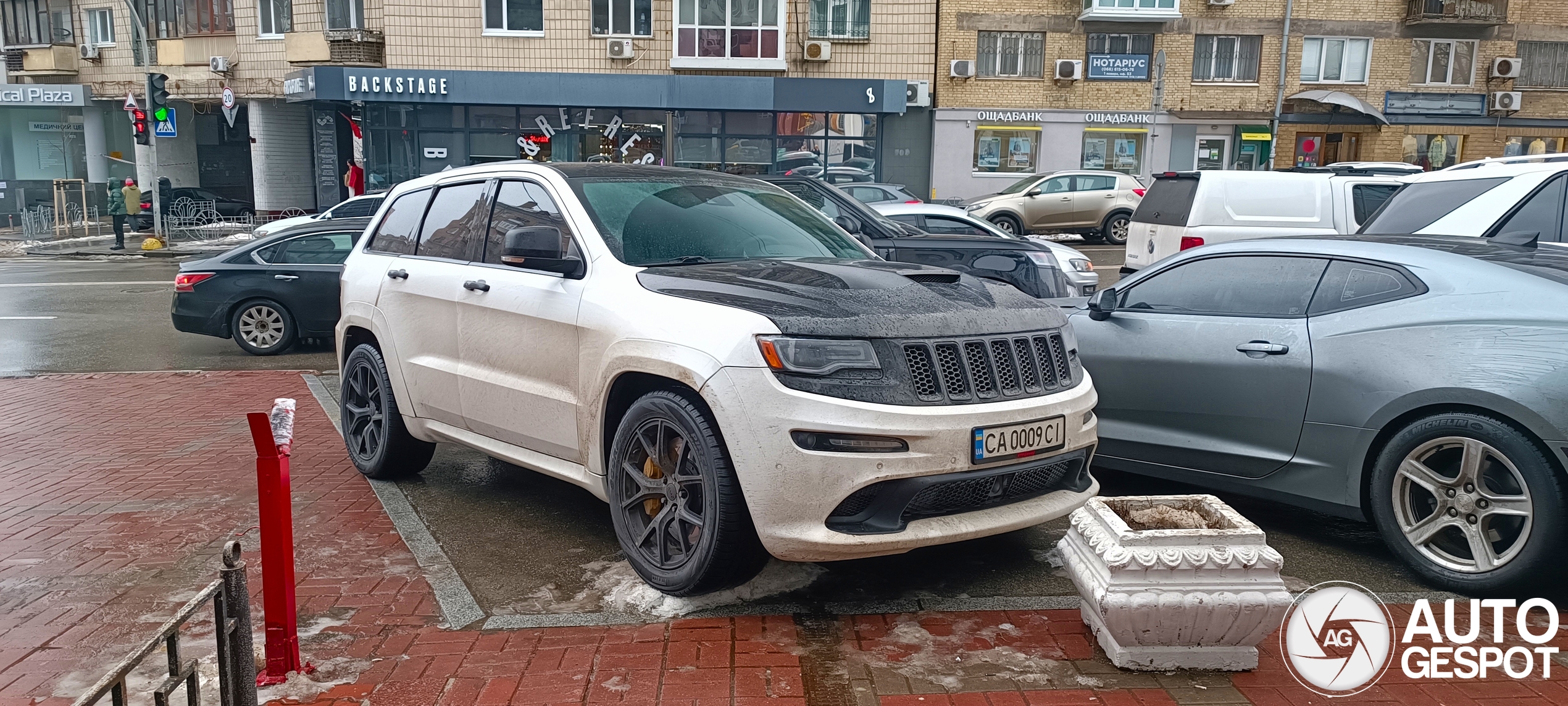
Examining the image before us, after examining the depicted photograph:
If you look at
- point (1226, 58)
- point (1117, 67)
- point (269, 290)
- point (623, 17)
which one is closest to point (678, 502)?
point (269, 290)

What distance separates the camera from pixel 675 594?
4.27 m

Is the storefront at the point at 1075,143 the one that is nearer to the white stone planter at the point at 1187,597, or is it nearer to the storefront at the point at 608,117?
the storefront at the point at 608,117

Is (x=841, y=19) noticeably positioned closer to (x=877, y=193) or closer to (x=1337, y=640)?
(x=877, y=193)

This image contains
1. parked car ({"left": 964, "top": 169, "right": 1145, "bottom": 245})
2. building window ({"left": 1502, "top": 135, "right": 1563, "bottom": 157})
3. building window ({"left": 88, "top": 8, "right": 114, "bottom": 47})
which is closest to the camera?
parked car ({"left": 964, "top": 169, "right": 1145, "bottom": 245})

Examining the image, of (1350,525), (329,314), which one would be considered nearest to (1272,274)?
(1350,525)

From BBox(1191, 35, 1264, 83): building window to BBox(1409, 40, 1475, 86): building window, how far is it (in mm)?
4924

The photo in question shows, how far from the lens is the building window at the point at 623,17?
30797 millimetres

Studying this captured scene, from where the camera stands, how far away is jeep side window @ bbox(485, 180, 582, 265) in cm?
508

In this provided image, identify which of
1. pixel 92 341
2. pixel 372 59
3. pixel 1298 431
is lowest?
pixel 92 341

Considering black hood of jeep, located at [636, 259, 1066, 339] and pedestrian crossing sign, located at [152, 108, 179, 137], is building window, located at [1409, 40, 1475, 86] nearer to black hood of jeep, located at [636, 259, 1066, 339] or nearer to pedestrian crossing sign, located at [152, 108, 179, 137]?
pedestrian crossing sign, located at [152, 108, 179, 137]

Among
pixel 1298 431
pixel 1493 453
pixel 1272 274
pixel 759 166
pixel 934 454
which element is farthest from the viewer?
pixel 759 166

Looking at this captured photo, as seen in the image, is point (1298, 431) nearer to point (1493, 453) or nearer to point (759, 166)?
point (1493, 453)

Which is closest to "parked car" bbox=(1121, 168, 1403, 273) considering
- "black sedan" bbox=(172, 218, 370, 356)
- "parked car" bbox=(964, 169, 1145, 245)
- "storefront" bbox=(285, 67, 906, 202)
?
"black sedan" bbox=(172, 218, 370, 356)

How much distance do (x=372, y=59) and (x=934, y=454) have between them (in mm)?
30757
